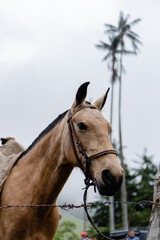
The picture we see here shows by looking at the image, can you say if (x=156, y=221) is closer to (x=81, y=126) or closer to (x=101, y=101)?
(x=81, y=126)

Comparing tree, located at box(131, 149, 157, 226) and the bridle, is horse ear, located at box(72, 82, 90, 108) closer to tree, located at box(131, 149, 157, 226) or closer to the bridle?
the bridle

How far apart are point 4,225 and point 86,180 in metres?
1.23

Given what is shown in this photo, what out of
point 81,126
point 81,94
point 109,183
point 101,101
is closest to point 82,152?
point 81,126

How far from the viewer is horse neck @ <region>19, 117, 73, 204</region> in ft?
13.8

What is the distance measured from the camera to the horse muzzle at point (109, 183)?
3371 mm

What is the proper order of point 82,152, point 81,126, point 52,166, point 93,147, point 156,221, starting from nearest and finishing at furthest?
point 156,221
point 93,147
point 82,152
point 81,126
point 52,166

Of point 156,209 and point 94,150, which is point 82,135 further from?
point 156,209

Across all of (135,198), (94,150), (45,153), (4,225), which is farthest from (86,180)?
(135,198)

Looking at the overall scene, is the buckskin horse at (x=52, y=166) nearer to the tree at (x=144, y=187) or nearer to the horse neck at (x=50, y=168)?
the horse neck at (x=50, y=168)

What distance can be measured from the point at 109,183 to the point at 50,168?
114 cm

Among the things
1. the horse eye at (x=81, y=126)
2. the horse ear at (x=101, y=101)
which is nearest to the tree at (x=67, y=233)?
the horse ear at (x=101, y=101)

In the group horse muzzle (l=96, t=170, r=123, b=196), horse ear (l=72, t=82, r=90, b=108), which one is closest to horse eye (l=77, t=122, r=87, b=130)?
horse ear (l=72, t=82, r=90, b=108)

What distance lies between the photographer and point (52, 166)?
14.1 ft

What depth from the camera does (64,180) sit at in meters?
4.30
